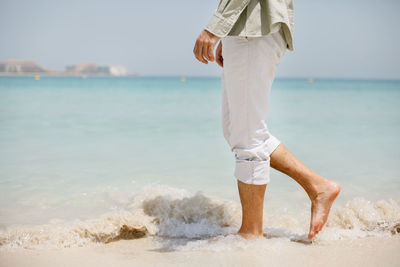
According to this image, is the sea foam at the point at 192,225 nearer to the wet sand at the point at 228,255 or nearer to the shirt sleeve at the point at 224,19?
the wet sand at the point at 228,255

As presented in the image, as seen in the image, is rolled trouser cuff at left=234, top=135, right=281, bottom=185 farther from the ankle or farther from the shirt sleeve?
the shirt sleeve

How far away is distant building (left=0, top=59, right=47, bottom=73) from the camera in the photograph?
2437 inches

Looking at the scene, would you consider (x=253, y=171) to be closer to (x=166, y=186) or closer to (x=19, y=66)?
(x=166, y=186)

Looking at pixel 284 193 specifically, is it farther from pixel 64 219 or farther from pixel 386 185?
pixel 64 219

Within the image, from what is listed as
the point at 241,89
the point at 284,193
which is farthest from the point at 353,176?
the point at 241,89

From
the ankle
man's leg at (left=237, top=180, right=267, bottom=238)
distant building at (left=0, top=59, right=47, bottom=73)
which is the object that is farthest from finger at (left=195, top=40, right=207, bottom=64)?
distant building at (left=0, top=59, right=47, bottom=73)

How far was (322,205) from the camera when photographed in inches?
70.2

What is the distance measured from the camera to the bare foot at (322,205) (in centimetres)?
173

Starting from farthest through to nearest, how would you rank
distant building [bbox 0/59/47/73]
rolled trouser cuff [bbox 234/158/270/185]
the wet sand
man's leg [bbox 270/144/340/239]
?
distant building [bbox 0/59/47/73] → man's leg [bbox 270/144/340/239] → rolled trouser cuff [bbox 234/158/270/185] → the wet sand

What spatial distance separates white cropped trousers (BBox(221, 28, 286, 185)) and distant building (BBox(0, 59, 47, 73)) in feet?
225

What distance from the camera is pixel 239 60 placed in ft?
5.20

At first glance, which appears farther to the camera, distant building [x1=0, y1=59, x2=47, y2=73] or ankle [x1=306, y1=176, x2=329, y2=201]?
distant building [x1=0, y1=59, x2=47, y2=73]

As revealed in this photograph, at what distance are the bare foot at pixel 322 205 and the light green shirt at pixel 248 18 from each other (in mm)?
807

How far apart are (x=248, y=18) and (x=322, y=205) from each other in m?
0.98
